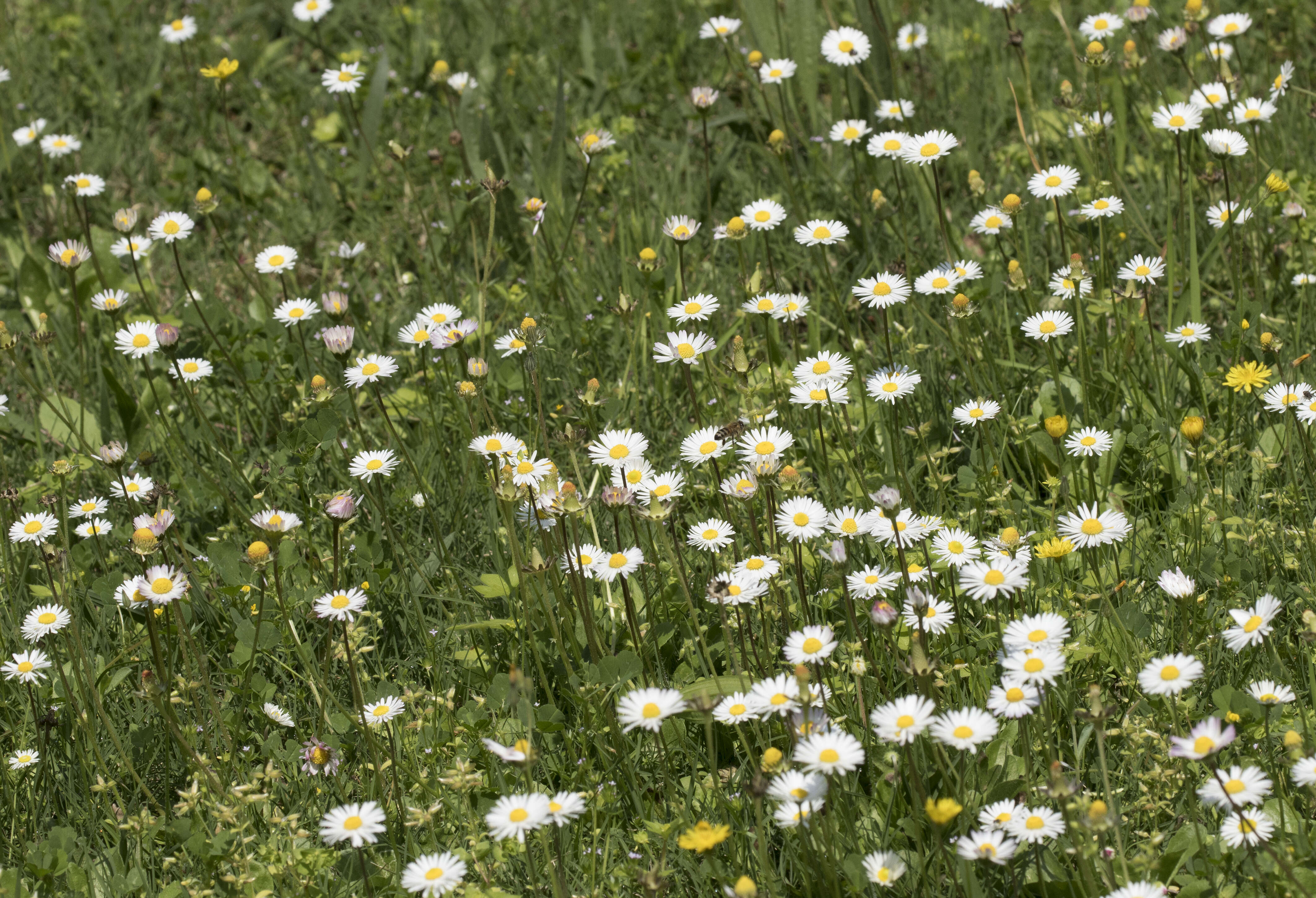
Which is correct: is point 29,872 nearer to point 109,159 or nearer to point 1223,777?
point 1223,777

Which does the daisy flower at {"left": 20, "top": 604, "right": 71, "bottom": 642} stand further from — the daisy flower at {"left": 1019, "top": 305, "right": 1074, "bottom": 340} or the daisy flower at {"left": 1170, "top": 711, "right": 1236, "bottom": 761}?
the daisy flower at {"left": 1019, "top": 305, "right": 1074, "bottom": 340}

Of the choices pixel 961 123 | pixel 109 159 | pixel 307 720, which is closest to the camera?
pixel 307 720

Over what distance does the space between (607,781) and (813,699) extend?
2.17 ft

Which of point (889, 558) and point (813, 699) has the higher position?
point (813, 699)

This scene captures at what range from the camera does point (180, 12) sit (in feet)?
17.7

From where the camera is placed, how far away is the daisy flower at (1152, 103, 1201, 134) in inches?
123

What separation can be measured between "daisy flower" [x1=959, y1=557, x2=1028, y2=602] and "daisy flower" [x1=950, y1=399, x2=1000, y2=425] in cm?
57

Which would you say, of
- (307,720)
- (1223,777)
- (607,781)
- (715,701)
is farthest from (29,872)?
(1223,777)

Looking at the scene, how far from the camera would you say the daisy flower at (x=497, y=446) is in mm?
2428

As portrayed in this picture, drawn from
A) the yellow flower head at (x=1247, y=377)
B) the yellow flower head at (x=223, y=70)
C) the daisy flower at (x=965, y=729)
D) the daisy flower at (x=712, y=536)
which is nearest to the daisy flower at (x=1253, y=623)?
the daisy flower at (x=965, y=729)

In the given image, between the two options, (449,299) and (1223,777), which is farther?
(449,299)

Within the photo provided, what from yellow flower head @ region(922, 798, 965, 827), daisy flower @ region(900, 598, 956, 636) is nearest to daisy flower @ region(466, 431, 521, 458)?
daisy flower @ region(900, 598, 956, 636)

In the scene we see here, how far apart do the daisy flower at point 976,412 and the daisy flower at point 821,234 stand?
0.55 m

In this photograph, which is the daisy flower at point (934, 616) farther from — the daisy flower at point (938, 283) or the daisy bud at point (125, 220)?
the daisy bud at point (125, 220)
